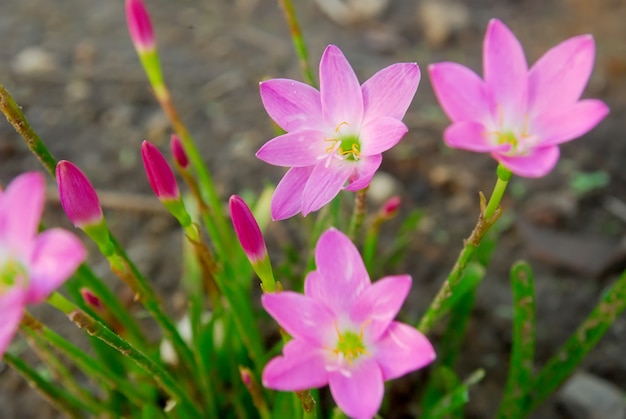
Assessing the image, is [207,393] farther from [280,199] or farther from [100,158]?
[100,158]

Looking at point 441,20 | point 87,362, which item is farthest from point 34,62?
point 87,362

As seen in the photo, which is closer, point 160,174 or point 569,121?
point 569,121

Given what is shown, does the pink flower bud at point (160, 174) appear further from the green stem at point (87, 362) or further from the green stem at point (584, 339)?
the green stem at point (584, 339)

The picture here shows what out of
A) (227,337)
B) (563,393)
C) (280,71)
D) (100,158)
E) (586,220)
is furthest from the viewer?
(280,71)

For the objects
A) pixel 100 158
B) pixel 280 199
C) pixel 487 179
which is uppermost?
pixel 280 199

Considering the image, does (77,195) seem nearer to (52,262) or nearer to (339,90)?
(52,262)

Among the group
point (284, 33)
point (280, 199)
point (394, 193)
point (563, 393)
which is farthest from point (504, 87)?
point (284, 33)

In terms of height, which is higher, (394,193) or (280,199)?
(280,199)

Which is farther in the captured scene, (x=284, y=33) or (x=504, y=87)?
(x=284, y=33)
